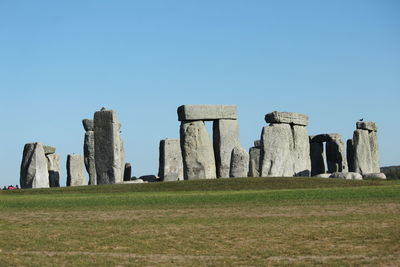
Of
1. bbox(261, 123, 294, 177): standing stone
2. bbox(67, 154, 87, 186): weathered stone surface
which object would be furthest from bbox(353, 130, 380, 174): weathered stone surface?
bbox(67, 154, 87, 186): weathered stone surface

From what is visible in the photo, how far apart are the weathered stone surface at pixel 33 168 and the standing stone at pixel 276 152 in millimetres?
10731

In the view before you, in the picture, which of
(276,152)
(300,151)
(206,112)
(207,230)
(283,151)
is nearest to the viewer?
(207,230)

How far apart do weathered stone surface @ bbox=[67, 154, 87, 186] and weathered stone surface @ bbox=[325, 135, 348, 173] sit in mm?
13836

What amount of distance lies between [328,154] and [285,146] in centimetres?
814

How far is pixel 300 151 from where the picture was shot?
3925cm

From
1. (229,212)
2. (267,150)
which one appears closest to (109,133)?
(267,150)

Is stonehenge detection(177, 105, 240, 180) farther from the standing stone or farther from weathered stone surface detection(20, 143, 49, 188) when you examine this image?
weathered stone surface detection(20, 143, 49, 188)

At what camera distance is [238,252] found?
14758 mm

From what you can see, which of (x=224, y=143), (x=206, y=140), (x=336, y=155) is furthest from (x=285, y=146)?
(x=336, y=155)

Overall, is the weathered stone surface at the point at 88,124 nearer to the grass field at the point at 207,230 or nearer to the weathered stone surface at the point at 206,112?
the weathered stone surface at the point at 206,112

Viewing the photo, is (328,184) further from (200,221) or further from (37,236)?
(37,236)

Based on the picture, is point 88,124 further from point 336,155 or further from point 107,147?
point 336,155

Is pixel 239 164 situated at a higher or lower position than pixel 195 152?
lower

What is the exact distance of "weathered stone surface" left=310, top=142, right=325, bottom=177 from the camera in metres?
45.0
